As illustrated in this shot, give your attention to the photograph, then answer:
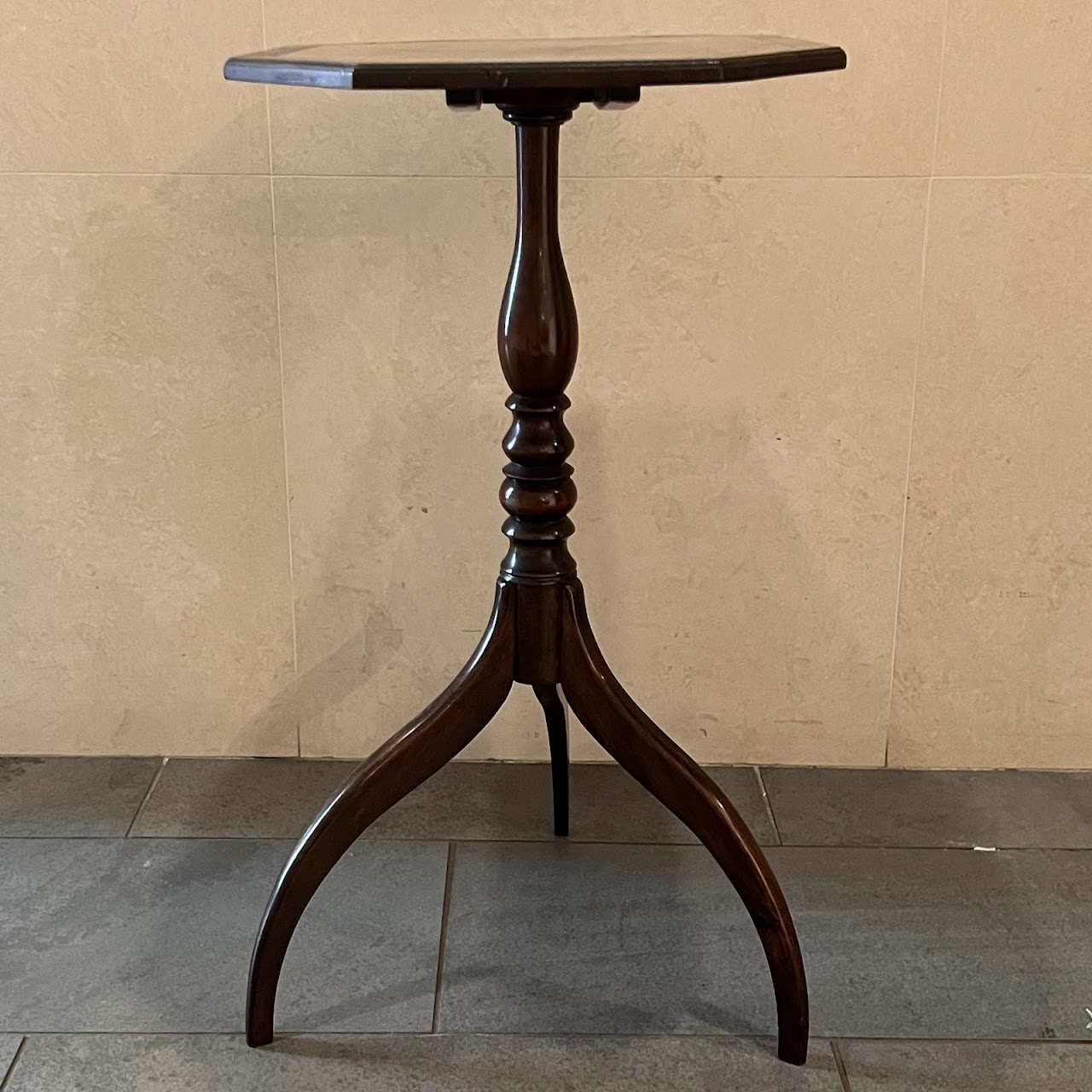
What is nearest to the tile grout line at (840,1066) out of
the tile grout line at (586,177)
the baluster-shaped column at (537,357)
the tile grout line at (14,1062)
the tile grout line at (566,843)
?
the tile grout line at (566,843)

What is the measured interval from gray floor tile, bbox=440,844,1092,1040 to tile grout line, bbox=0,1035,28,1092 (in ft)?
1.08

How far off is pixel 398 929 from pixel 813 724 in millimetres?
519

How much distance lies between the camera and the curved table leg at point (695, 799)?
43.3 inches

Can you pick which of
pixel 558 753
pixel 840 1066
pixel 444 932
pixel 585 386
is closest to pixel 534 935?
pixel 444 932

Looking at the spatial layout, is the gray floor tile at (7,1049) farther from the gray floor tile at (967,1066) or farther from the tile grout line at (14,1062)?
the gray floor tile at (967,1066)

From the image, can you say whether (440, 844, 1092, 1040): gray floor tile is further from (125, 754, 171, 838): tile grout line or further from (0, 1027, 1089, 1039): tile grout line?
(125, 754, 171, 838): tile grout line

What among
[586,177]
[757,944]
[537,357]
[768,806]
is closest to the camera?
[537,357]

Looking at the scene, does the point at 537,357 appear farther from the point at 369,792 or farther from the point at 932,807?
the point at 932,807

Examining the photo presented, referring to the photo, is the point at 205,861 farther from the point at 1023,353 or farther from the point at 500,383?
the point at 1023,353

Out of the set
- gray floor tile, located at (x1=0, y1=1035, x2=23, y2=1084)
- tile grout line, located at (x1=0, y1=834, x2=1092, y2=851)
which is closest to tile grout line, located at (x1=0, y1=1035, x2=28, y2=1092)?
gray floor tile, located at (x1=0, y1=1035, x2=23, y2=1084)

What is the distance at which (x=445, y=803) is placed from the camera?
146 cm

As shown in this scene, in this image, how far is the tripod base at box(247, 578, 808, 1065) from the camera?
110 centimetres

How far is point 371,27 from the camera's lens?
52.2 inches

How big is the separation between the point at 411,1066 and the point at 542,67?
74 centimetres
